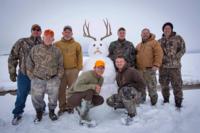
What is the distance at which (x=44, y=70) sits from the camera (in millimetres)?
4445

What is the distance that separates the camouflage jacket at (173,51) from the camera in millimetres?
5215

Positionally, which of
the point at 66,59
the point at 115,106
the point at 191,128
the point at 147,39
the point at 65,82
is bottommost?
the point at 191,128

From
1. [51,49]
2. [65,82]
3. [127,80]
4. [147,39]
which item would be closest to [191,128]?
[127,80]

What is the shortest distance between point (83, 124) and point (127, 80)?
3.45 feet

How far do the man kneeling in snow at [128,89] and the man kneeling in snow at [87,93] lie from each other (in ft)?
1.04

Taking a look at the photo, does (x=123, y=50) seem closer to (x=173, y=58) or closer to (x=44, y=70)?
(x=173, y=58)

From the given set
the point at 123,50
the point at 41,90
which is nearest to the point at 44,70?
the point at 41,90

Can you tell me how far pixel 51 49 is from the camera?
453 centimetres

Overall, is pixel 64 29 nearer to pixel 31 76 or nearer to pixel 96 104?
pixel 31 76

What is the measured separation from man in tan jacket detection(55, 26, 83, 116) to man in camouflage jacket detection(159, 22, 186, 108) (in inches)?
67.7

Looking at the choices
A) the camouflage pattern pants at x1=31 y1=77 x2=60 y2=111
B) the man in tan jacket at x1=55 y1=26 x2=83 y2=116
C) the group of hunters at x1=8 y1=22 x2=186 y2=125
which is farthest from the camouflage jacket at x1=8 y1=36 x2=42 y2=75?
the man in tan jacket at x1=55 y1=26 x2=83 y2=116

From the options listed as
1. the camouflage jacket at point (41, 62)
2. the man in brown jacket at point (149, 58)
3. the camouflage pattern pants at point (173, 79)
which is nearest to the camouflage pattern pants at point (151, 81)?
the man in brown jacket at point (149, 58)

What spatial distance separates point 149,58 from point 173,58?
46 centimetres

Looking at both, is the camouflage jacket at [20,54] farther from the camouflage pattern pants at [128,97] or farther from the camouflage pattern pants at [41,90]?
the camouflage pattern pants at [128,97]
